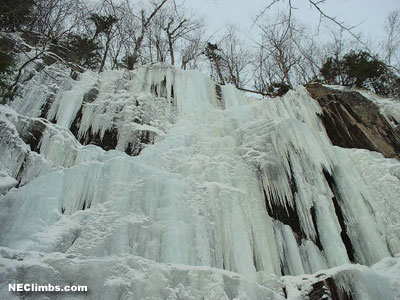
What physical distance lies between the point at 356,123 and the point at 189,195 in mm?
5186

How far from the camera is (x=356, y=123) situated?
8297 mm

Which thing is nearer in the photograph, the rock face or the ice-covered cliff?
the ice-covered cliff

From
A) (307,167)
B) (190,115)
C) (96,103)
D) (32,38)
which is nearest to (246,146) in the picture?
(307,167)

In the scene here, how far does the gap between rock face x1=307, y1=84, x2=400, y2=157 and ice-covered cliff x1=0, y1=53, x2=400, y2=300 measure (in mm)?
39

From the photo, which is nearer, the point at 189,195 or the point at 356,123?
the point at 189,195

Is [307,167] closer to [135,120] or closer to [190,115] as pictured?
[190,115]

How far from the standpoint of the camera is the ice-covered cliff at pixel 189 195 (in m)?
3.87

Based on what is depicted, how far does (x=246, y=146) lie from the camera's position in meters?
6.98

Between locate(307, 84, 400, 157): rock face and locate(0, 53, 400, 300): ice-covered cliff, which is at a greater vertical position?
locate(307, 84, 400, 157): rock face

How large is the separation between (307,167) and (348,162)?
116cm

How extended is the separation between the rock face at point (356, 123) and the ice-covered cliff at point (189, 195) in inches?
1.5

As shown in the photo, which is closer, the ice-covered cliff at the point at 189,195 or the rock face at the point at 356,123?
the ice-covered cliff at the point at 189,195

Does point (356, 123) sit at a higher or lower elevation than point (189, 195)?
higher

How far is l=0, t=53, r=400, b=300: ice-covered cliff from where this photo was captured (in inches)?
152
